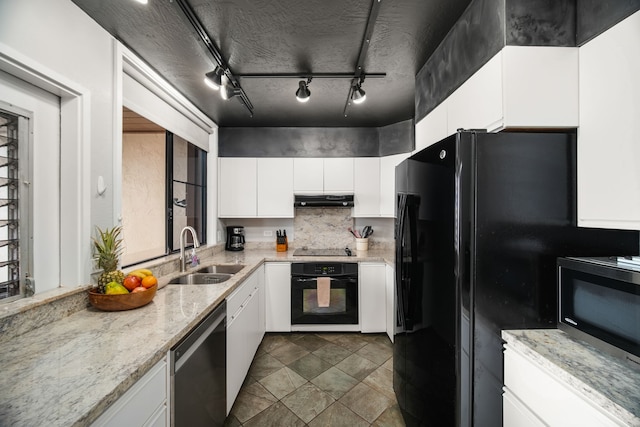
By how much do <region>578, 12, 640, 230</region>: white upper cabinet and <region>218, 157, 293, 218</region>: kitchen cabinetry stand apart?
259 cm

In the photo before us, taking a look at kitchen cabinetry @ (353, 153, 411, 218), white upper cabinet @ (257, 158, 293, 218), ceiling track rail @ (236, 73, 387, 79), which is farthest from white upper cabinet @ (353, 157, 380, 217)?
ceiling track rail @ (236, 73, 387, 79)

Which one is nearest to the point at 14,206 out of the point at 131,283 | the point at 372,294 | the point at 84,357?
the point at 131,283

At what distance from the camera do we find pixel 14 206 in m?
1.18

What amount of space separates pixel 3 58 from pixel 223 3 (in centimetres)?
96

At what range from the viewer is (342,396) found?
6.31 feet

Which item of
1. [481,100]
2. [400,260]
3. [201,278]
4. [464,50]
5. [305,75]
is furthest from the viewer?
[201,278]

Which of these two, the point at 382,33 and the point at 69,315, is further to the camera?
the point at 382,33

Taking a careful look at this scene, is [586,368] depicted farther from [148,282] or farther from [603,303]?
[148,282]

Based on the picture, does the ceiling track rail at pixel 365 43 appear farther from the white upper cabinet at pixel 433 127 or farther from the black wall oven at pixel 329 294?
the black wall oven at pixel 329 294

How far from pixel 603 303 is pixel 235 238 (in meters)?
3.17

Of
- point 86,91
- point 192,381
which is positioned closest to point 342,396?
point 192,381

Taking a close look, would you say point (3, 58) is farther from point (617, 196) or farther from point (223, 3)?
point (617, 196)

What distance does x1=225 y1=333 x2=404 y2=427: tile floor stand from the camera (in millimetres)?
1729

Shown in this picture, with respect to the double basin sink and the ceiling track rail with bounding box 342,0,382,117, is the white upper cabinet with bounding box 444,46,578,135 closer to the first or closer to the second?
the ceiling track rail with bounding box 342,0,382,117
